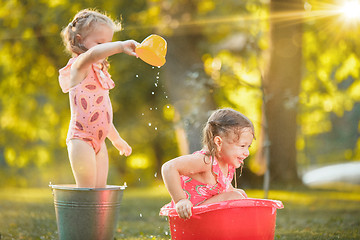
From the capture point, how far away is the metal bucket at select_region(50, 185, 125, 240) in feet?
10.1

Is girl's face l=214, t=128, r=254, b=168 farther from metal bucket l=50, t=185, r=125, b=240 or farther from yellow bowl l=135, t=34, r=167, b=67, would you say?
metal bucket l=50, t=185, r=125, b=240

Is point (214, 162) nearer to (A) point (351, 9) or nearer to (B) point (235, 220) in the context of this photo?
(B) point (235, 220)

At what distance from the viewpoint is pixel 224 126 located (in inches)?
115

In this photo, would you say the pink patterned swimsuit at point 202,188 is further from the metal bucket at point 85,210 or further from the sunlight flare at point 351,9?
the sunlight flare at point 351,9

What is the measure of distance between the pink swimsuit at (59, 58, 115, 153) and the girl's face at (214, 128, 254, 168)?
78 centimetres

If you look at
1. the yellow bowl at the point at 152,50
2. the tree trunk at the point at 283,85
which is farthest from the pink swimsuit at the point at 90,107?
the tree trunk at the point at 283,85

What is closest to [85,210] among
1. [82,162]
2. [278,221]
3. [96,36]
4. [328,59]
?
[82,162]

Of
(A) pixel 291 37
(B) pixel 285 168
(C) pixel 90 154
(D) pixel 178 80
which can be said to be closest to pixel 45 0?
(D) pixel 178 80

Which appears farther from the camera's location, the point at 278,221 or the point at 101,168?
the point at 278,221

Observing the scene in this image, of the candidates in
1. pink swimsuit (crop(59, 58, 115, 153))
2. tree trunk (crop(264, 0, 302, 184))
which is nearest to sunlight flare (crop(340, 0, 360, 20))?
tree trunk (crop(264, 0, 302, 184))

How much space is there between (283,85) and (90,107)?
6210mm

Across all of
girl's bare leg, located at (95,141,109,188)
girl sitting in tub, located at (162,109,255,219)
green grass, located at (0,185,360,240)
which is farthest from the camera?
green grass, located at (0,185,360,240)

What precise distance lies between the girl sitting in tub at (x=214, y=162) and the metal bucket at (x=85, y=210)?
38 cm

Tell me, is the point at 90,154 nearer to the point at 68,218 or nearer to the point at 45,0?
the point at 68,218
